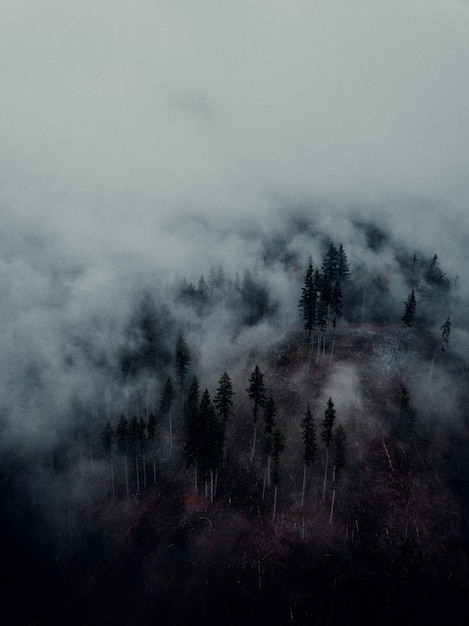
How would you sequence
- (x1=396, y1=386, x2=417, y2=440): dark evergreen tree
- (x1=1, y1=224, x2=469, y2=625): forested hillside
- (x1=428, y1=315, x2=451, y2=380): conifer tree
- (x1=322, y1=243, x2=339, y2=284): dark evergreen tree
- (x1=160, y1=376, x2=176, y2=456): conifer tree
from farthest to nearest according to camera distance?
(x1=322, y1=243, x2=339, y2=284): dark evergreen tree → (x1=428, y1=315, x2=451, y2=380): conifer tree → (x1=160, y1=376, x2=176, y2=456): conifer tree → (x1=396, y1=386, x2=417, y2=440): dark evergreen tree → (x1=1, y1=224, x2=469, y2=625): forested hillside

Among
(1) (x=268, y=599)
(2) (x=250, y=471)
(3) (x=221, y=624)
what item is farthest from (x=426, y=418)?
(3) (x=221, y=624)

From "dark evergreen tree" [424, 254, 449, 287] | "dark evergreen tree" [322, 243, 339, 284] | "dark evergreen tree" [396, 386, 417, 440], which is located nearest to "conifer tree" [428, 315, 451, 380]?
"dark evergreen tree" [396, 386, 417, 440]

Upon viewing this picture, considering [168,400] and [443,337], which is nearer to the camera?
[168,400]

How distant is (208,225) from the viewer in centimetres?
18812

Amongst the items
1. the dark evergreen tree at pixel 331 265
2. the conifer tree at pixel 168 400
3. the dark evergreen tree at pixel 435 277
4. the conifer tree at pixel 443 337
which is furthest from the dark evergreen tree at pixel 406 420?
the dark evergreen tree at pixel 435 277

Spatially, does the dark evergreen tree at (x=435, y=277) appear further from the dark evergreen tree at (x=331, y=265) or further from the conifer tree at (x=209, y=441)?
the conifer tree at (x=209, y=441)

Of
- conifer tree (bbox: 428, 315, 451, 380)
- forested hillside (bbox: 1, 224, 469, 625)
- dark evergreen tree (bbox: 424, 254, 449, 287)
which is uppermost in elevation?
dark evergreen tree (bbox: 424, 254, 449, 287)

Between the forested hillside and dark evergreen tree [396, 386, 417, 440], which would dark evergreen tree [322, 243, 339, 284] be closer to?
the forested hillside

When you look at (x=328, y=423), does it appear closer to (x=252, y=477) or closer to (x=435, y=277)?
(x=252, y=477)

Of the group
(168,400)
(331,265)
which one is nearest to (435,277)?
(331,265)

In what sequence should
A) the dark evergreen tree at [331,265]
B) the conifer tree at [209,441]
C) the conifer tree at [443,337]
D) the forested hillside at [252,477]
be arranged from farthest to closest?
1. the dark evergreen tree at [331,265]
2. the conifer tree at [443,337]
3. the conifer tree at [209,441]
4. the forested hillside at [252,477]

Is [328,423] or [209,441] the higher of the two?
[328,423]

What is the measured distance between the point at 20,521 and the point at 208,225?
487 feet

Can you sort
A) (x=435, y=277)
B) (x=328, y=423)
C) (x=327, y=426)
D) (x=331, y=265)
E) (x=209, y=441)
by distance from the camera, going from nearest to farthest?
(x=328, y=423)
(x=327, y=426)
(x=209, y=441)
(x=331, y=265)
(x=435, y=277)
